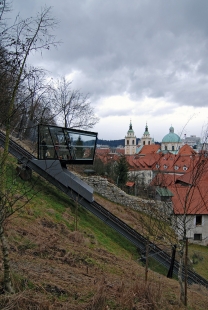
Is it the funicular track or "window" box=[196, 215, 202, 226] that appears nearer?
the funicular track

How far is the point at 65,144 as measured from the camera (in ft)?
41.4

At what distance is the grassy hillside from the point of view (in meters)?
4.49

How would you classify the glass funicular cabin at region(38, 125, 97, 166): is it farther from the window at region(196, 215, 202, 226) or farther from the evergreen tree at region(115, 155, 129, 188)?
the evergreen tree at region(115, 155, 129, 188)

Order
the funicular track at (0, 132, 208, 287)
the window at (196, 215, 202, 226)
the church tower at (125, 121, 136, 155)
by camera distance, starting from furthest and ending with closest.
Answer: the church tower at (125, 121, 136, 155) → the window at (196, 215, 202, 226) → the funicular track at (0, 132, 208, 287)

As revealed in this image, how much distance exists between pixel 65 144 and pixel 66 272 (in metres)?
7.42

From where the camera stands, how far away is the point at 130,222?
1727cm

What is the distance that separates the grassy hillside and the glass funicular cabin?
2.23m

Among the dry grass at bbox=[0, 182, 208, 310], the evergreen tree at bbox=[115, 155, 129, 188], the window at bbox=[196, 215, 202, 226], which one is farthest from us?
the evergreen tree at bbox=[115, 155, 129, 188]

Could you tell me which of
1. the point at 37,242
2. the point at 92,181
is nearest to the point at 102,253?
the point at 37,242

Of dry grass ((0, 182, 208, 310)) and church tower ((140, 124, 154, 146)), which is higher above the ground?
church tower ((140, 124, 154, 146))

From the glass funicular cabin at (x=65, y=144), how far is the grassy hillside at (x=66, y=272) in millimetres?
2225

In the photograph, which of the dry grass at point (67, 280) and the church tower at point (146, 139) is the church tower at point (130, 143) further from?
the dry grass at point (67, 280)

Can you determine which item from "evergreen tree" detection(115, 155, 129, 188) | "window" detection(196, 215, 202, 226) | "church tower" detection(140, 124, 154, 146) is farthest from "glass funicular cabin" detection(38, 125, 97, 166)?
"church tower" detection(140, 124, 154, 146)

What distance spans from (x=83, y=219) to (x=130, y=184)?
22.5 m
